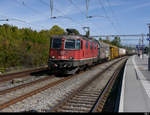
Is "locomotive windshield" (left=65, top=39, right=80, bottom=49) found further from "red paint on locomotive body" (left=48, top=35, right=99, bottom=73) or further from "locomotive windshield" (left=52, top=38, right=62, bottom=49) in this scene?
"locomotive windshield" (left=52, top=38, right=62, bottom=49)

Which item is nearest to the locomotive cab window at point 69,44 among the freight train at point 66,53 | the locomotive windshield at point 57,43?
the freight train at point 66,53

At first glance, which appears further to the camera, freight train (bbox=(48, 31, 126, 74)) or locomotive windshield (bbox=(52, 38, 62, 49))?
locomotive windshield (bbox=(52, 38, 62, 49))

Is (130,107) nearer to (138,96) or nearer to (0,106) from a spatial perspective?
(138,96)

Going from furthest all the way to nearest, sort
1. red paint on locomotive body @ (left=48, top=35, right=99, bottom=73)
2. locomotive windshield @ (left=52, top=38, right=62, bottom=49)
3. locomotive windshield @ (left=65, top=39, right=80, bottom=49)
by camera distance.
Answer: locomotive windshield @ (left=52, top=38, right=62, bottom=49) → locomotive windshield @ (left=65, top=39, right=80, bottom=49) → red paint on locomotive body @ (left=48, top=35, right=99, bottom=73)

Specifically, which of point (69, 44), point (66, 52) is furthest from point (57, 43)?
point (66, 52)

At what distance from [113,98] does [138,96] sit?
1.10 metres

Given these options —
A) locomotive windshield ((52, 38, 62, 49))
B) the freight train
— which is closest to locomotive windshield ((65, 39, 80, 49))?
the freight train

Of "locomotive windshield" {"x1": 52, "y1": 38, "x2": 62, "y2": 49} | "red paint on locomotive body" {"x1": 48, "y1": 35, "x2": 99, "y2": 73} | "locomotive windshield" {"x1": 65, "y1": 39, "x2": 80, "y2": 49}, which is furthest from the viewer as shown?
"locomotive windshield" {"x1": 52, "y1": 38, "x2": 62, "y2": 49}

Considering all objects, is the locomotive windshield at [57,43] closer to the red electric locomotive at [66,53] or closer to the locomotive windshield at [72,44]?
the red electric locomotive at [66,53]

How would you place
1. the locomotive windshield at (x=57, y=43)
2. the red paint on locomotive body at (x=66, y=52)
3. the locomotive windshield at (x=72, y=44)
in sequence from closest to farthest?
the red paint on locomotive body at (x=66, y=52) → the locomotive windshield at (x=72, y=44) → the locomotive windshield at (x=57, y=43)

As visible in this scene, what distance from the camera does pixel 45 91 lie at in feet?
31.2

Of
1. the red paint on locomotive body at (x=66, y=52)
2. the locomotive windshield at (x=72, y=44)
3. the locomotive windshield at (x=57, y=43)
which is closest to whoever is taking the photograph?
Answer: the red paint on locomotive body at (x=66, y=52)

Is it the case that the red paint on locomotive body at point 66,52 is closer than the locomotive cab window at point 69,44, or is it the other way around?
the red paint on locomotive body at point 66,52

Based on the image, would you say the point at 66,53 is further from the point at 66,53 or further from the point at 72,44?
the point at 72,44
